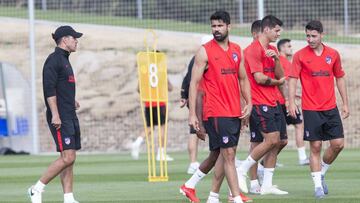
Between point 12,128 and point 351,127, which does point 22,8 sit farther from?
point 351,127

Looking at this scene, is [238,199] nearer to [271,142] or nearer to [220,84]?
[220,84]

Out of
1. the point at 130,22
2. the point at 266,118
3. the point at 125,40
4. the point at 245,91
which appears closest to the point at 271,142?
the point at 266,118

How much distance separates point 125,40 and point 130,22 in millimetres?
693

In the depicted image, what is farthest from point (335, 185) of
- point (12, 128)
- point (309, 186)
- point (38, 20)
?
point (38, 20)

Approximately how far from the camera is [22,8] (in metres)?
30.9

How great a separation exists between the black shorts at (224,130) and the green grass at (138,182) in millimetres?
1254

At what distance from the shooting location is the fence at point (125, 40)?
29438mm

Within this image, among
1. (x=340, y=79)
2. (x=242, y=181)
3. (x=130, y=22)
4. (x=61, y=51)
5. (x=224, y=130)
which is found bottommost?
(x=242, y=181)

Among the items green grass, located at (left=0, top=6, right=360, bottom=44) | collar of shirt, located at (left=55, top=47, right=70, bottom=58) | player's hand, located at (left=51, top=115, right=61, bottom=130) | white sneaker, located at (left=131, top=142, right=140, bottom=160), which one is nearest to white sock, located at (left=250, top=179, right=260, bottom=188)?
player's hand, located at (left=51, top=115, right=61, bottom=130)

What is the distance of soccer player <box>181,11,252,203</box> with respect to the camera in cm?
1330

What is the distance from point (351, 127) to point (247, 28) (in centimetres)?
368

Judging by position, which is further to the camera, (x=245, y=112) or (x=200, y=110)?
(x=200, y=110)

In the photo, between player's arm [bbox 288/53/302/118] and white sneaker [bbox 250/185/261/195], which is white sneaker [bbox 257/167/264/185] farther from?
player's arm [bbox 288/53/302/118]

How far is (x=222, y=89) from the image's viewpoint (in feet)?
44.1
